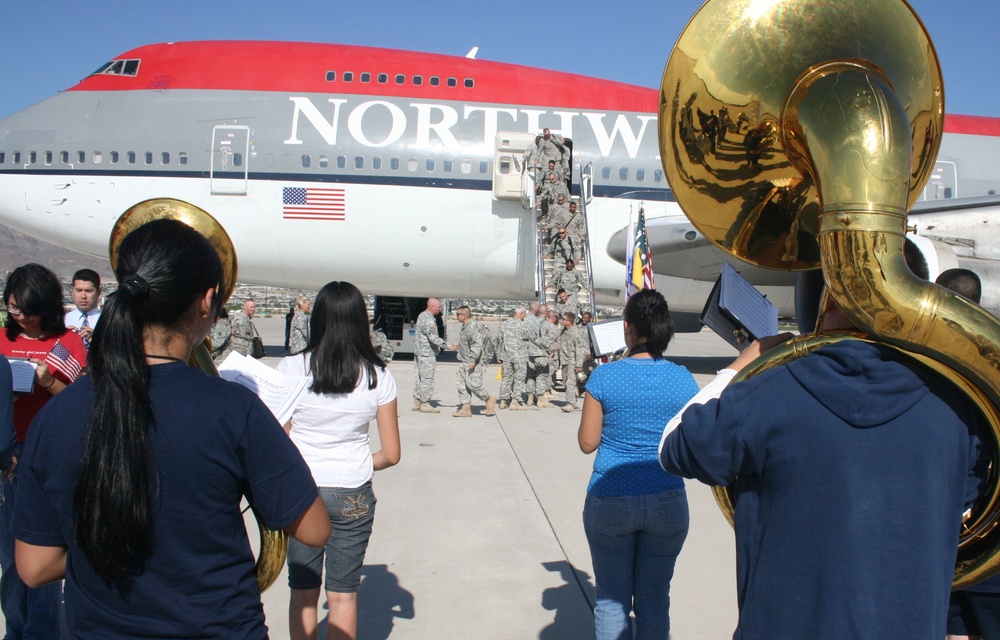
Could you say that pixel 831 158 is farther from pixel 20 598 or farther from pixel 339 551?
pixel 20 598

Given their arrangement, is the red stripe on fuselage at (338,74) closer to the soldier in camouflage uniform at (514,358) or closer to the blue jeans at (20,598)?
the soldier in camouflage uniform at (514,358)

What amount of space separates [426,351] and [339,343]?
6299mm

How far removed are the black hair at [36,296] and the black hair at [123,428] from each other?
1889mm

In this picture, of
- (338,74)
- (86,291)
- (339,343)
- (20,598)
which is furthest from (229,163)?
(339,343)

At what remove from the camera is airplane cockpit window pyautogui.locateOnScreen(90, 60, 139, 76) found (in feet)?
41.8

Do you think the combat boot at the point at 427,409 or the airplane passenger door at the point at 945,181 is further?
the airplane passenger door at the point at 945,181

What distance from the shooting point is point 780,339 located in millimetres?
1757

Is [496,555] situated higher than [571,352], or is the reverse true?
[571,352]

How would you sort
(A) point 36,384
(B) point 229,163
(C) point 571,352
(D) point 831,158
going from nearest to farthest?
(D) point 831,158 < (A) point 36,384 < (C) point 571,352 < (B) point 229,163

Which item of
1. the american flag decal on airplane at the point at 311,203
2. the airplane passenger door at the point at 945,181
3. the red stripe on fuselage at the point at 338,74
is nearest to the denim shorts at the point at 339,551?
the american flag decal on airplane at the point at 311,203

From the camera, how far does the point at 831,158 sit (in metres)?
1.53

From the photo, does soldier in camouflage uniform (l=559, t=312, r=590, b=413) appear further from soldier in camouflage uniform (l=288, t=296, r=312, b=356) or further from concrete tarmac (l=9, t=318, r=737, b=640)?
soldier in camouflage uniform (l=288, t=296, r=312, b=356)

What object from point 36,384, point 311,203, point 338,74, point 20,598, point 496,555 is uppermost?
point 338,74

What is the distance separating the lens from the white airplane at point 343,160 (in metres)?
12.1
